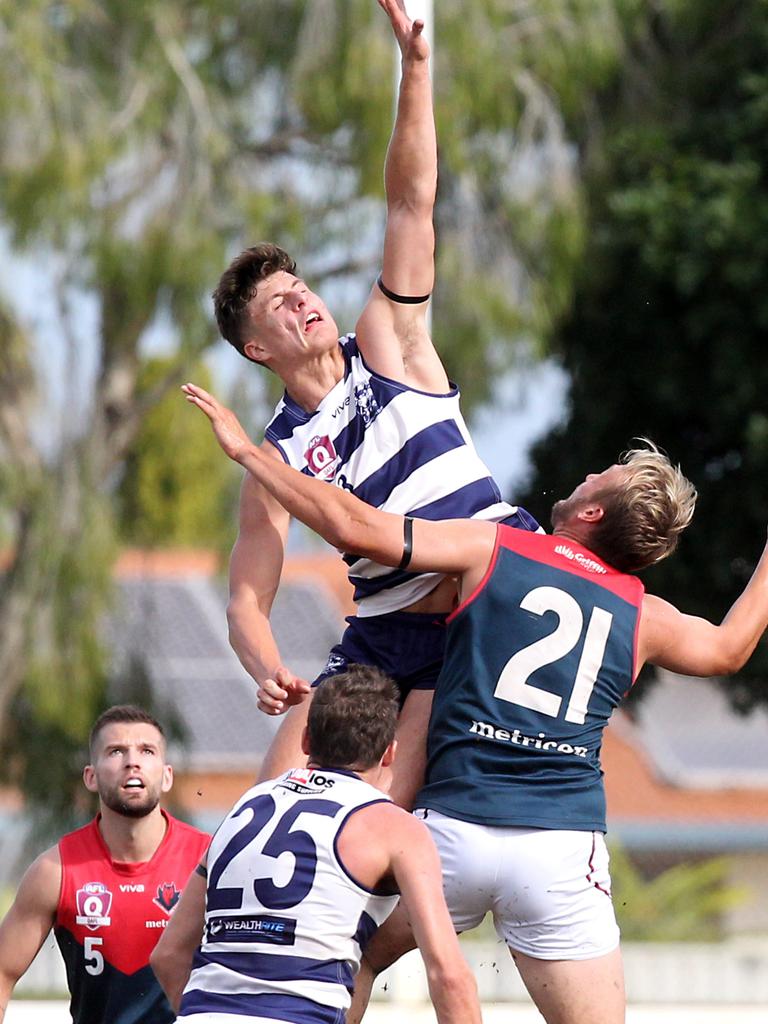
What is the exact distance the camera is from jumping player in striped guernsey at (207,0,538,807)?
163 inches

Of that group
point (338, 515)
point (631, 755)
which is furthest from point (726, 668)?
point (631, 755)

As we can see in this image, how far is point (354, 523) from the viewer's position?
12.4 ft

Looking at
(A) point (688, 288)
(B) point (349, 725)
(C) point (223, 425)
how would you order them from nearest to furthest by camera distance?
(B) point (349, 725) < (C) point (223, 425) < (A) point (688, 288)

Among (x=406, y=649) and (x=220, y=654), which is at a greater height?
(x=220, y=654)

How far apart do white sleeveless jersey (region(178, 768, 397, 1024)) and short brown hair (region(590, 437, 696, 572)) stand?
0.90m

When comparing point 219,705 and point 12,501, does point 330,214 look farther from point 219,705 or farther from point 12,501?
point 219,705

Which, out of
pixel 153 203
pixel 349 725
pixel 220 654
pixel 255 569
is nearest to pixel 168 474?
pixel 153 203

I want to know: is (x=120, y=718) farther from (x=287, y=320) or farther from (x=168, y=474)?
(x=168, y=474)

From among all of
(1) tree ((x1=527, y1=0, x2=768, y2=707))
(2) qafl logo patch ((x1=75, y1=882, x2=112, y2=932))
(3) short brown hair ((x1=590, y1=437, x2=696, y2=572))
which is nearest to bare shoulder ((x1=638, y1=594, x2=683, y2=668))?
(3) short brown hair ((x1=590, y1=437, x2=696, y2=572))

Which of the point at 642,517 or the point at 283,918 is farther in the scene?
the point at 642,517

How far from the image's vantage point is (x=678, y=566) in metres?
14.8

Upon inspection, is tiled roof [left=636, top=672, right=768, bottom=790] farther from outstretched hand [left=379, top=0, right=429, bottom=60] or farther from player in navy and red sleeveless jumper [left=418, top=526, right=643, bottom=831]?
outstretched hand [left=379, top=0, right=429, bottom=60]

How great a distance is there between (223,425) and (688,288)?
10.9m

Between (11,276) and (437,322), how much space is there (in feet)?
10.9
